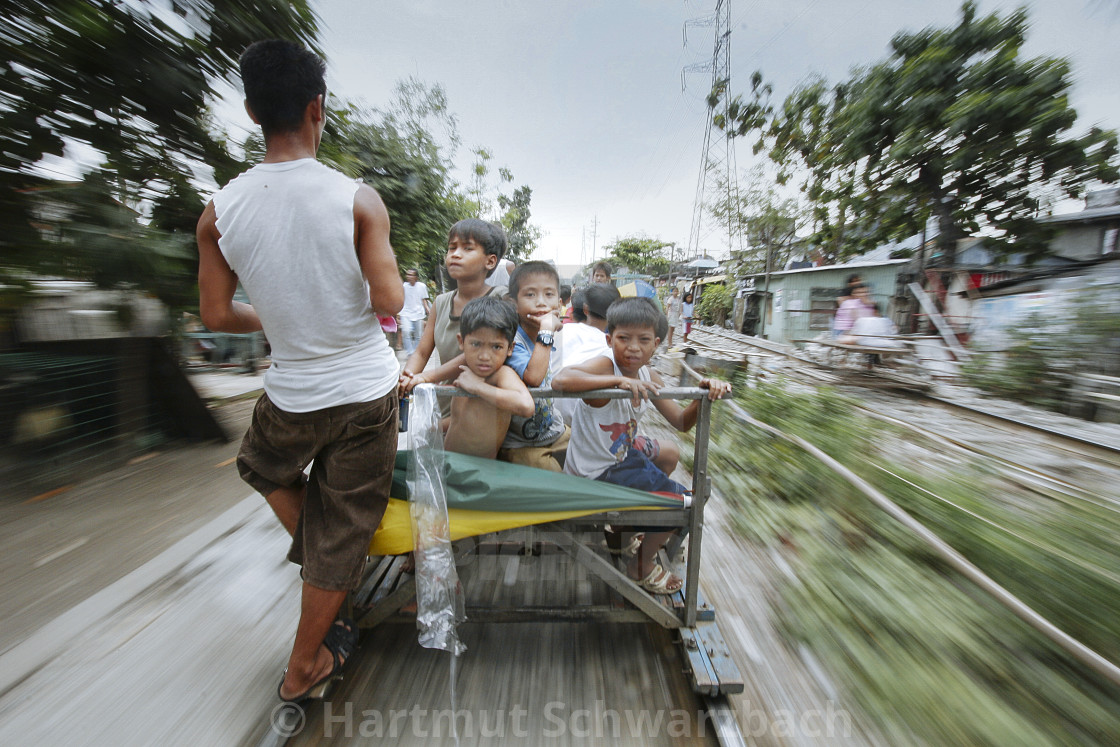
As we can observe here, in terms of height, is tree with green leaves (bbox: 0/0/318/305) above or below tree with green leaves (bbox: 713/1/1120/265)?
below

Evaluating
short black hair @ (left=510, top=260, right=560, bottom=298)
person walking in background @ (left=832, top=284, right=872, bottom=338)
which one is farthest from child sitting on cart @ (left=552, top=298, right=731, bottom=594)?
person walking in background @ (left=832, top=284, right=872, bottom=338)

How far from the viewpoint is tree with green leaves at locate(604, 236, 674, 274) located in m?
58.6

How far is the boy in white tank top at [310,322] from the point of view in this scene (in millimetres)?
1405

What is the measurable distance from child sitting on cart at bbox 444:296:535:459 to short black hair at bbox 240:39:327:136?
798mm

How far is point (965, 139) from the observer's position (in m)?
11.0

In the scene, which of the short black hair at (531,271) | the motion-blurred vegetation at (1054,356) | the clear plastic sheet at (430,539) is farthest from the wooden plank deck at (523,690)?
the motion-blurred vegetation at (1054,356)

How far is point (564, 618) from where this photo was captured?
6.27ft

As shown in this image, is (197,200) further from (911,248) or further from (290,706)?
(911,248)

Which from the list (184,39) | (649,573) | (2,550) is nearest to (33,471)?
(2,550)

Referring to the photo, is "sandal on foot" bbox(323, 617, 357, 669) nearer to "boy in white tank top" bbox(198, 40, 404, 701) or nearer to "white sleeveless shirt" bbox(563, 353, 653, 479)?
"boy in white tank top" bbox(198, 40, 404, 701)

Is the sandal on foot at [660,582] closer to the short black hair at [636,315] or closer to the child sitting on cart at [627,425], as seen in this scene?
the child sitting on cart at [627,425]

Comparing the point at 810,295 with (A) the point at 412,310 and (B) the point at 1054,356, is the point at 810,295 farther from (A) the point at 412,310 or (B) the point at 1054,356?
(A) the point at 412,310

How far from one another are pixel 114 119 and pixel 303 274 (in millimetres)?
3167

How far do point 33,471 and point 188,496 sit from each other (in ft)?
3.44
